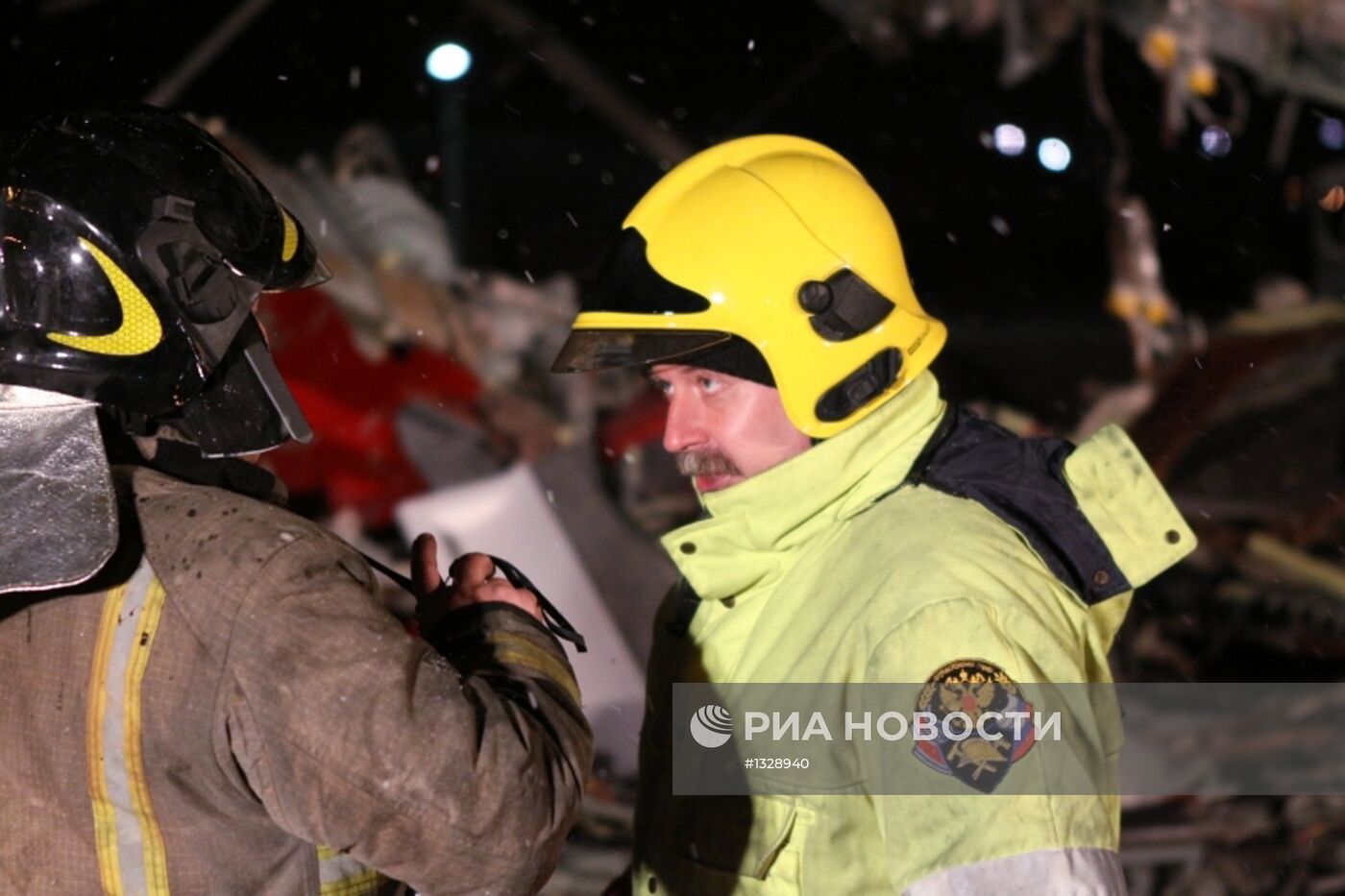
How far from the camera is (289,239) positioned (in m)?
2.26

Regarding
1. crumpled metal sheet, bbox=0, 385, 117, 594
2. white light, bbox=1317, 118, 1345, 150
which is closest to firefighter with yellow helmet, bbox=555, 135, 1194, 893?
crumpled metal sheet, bbox=0, 385, 117, 594

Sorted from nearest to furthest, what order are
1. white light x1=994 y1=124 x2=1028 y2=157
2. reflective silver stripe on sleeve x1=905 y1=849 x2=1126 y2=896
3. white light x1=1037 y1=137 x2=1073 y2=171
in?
reflective silver stripe on sleeve x1=905 y1=849 x2=1126 y2=896
white light x1=1037 y1=137 x2=1073 y2=171
white light x1=994 y1=124 x2=1028 y2=157

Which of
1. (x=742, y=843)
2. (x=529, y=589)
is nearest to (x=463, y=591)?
(x=529, y=589)

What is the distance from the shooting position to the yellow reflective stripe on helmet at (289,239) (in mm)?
2228

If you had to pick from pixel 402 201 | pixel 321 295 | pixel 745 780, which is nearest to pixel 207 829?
pixel 745 780

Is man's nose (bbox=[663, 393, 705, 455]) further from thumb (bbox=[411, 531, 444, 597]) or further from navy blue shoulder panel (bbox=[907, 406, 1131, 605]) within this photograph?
thumb (bbox=[411, 531, 444, 597])

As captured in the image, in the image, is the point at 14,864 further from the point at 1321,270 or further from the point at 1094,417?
the point at 1321,270

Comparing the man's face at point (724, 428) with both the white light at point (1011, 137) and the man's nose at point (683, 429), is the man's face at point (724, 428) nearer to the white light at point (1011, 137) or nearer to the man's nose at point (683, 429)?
the man's nose at point (683, 429)

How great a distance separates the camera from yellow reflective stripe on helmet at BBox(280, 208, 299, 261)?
7.31 feet

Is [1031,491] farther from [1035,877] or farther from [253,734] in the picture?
[253,734]

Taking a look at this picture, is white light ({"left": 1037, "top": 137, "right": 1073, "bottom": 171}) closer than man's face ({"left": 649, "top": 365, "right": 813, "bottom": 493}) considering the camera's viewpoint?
No

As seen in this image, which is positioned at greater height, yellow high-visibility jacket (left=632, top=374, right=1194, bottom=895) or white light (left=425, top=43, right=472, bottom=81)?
white light (left=425, top=43, right=472, bottom=81)

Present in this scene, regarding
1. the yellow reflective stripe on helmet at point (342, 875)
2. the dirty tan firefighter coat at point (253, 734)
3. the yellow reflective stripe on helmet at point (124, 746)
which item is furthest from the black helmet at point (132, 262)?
the yellow reflective stripe on helmet at point (342, 875)

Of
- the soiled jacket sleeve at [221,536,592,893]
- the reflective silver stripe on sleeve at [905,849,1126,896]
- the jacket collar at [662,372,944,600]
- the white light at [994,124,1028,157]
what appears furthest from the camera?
the white light at [994,124,1028,157]
